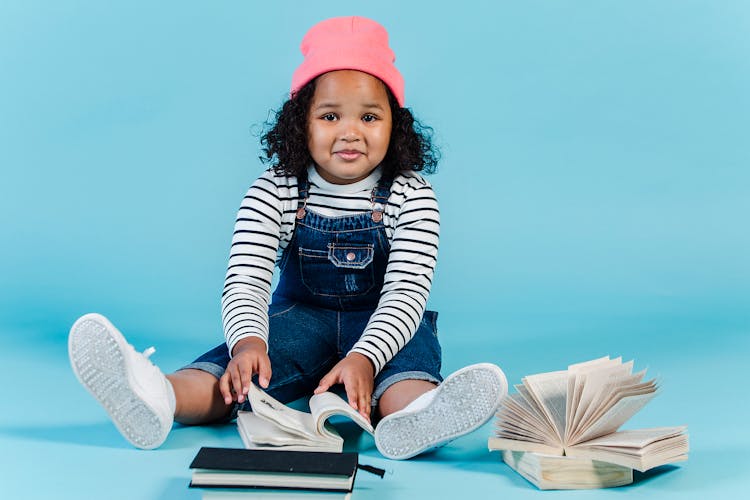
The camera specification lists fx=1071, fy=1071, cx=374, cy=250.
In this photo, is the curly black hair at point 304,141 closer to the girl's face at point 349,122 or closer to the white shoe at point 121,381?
the girl's face at point 349,122

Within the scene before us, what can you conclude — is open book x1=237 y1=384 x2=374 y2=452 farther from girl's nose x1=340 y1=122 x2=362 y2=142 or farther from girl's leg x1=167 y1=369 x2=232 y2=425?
girl's nose x1=340 y1=122 x2=362 y2=142

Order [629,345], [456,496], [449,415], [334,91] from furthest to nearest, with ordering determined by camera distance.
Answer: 1. [629,345]
2. [334,91]
3. [449,415]
4. [456,496]

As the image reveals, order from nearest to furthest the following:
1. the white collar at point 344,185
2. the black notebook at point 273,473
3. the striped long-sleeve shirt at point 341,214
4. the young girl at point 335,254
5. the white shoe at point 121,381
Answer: the black notebook at point 273,473
the white shoe at point 121,381
the young girl at point 335,254
the striped long-sleeve shirt at point 341,214
the white collar at point 344,185

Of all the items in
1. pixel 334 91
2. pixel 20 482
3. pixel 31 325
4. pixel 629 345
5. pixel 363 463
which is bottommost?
pixel 20 482

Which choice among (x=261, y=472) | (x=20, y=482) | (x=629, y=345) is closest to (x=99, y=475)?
(x=20, y=482)

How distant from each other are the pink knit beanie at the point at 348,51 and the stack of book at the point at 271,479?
106 centimetres

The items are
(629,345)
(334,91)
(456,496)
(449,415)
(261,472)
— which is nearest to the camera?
(261,472)

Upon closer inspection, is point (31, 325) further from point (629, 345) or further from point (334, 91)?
point (629, 345)

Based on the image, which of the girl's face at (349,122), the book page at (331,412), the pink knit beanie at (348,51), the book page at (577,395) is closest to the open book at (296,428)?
the book page at (331,412)

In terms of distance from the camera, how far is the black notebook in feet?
5.45

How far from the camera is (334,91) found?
2434 mm

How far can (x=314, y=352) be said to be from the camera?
246cm

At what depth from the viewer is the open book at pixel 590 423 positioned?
5.99 ft

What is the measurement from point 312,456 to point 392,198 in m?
0.96
